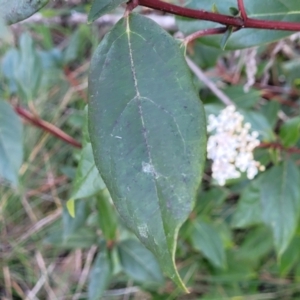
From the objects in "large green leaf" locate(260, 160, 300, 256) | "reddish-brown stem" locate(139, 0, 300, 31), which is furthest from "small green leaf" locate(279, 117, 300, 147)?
"reddish-brown stem" locate(139, 0, 300, 31)

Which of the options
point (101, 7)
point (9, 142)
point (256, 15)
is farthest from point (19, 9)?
point (9, 142)


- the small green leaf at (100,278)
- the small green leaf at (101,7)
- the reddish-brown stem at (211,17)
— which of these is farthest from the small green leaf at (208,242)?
the small green leaf at (101,7)

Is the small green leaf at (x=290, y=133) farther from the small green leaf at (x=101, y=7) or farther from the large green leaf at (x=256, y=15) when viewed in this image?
the small green leaf at (x=101, y=7)

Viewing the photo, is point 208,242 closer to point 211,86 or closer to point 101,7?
point 211,86

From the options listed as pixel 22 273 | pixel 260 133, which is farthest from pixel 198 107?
pixel 22 273

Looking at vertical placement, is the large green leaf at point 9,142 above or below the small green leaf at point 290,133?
above

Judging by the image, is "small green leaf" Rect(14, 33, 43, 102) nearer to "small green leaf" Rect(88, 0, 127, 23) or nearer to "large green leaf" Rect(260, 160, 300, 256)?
"large green leaf" Rect(260, 160, 300, 256)
